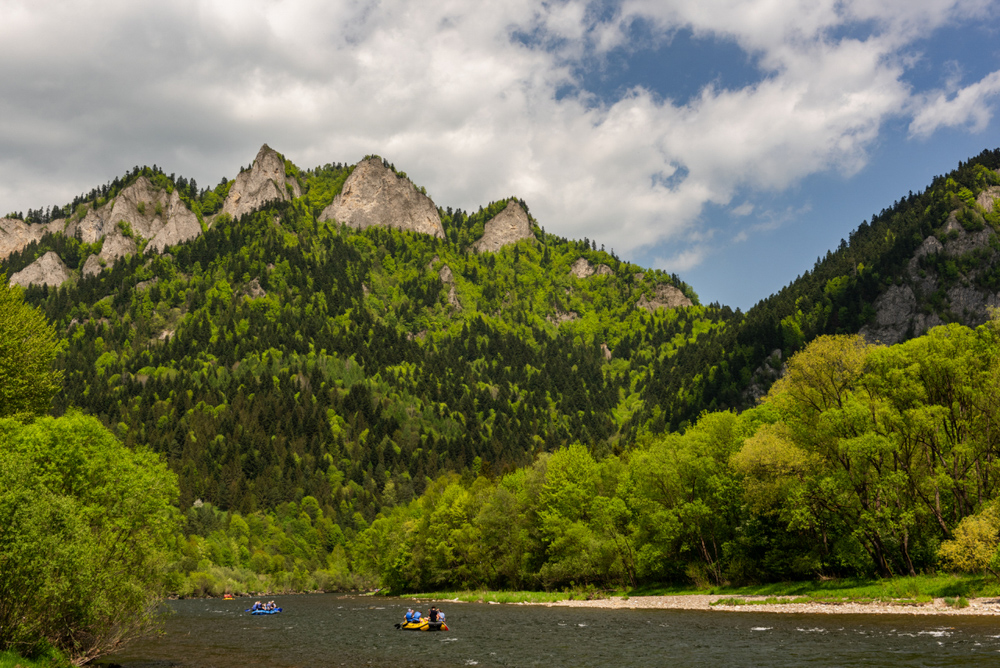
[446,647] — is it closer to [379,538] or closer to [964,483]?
[964,483]

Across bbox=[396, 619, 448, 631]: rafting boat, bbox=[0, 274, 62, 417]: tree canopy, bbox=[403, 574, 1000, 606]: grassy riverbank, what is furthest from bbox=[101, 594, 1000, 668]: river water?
bbox=[0, 274, 62, 417]: tree canopy

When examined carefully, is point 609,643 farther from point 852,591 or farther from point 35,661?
point 35,661

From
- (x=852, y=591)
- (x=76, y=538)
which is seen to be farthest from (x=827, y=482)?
(x=76, y=538)

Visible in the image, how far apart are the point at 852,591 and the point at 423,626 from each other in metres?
34.7

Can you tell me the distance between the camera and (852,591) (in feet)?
173

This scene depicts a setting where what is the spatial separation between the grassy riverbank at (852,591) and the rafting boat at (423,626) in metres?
25.1

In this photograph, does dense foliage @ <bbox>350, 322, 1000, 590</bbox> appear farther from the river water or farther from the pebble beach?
A: the river water

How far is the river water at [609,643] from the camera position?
104 ft

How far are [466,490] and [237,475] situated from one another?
4501 inches

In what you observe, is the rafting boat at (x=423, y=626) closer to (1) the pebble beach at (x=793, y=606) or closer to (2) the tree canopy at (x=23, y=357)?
(1) the pebble beach at (x=793, y=606)

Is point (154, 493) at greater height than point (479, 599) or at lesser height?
greater

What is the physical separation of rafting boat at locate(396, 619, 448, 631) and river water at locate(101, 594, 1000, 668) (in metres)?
1.11

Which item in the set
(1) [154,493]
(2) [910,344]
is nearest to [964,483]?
(2) [910,344]

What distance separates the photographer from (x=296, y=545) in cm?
17450
